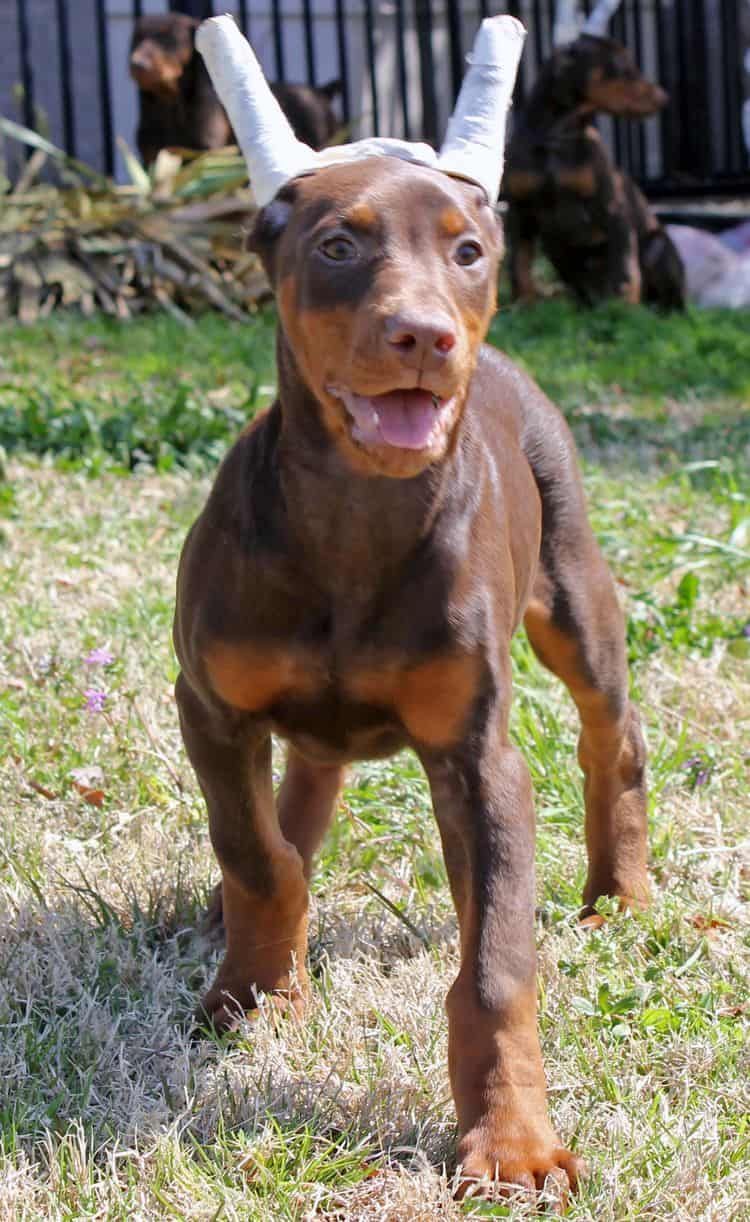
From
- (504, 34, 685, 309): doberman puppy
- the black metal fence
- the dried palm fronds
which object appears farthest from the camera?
the black metal fence

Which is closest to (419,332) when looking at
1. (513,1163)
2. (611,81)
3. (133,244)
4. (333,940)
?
(513,1163)

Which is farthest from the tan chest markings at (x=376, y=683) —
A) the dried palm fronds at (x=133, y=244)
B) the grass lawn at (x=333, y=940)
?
the dried palm fronds at (x=133, y=244)

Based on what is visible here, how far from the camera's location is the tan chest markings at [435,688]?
8.52 ft

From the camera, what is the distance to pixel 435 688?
2604mm

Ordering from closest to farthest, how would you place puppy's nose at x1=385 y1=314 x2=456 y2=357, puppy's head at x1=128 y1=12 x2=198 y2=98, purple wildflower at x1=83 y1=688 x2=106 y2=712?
1. puppy's nose at x1=385 y1=314 x2=456 y2=357
2. purple wildflower at x1=83 y1=688 x2=106 y2=712
3. puppy's head at x1=128 y1=12 x2=198 y2=98

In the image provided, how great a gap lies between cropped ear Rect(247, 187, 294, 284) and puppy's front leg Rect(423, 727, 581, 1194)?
35.7 inches

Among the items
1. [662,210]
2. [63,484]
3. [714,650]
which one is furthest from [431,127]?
[714,650]

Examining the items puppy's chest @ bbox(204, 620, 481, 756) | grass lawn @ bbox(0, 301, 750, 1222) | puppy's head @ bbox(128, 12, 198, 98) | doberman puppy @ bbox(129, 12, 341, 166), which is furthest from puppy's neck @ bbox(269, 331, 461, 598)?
puppy's head @ bbox(128, 12, 198, 98)

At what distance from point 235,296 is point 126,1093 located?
8.46 metres

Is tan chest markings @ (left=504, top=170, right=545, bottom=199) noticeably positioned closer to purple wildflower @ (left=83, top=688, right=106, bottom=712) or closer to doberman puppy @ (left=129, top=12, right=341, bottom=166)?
doberman puppy @ (left=129, top=12, right=341, bottom=166)

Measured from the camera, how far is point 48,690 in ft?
14.3

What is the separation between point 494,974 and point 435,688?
459 millimetres

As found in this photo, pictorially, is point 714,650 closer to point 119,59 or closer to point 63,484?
point 63,484

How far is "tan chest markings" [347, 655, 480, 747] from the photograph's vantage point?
260 centimetres
